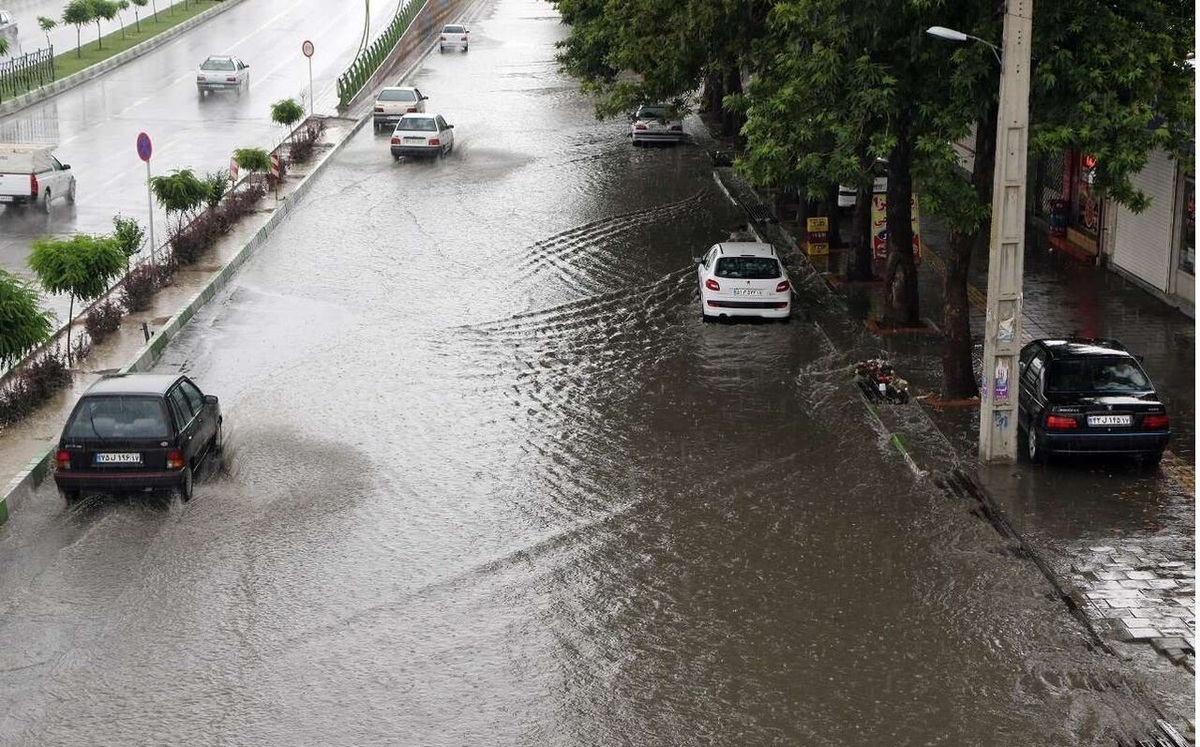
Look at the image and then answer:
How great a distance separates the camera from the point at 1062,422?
58.5 ft

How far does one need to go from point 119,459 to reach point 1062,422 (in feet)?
34.0

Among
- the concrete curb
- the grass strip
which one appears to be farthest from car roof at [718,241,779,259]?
the grass strip

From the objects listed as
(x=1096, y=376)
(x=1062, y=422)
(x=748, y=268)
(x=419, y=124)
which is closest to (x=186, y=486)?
(x=1062, y=422)

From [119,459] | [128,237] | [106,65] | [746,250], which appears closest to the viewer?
[119,459]

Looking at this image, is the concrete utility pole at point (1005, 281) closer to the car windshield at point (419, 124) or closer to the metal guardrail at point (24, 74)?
the car windshield at point (419, 124)

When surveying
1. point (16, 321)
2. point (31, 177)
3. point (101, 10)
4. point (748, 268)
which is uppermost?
point (101, 10)

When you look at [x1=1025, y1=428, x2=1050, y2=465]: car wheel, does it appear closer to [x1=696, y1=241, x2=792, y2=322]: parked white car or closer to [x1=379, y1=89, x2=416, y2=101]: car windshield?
[x1=696, y1=241, x2=792, y2=322]: parked white car

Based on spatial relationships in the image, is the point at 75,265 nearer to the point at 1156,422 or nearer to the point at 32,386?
the point at 32,386

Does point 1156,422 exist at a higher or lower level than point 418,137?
lower

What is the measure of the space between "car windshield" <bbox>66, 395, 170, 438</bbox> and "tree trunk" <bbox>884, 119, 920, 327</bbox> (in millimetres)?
11329

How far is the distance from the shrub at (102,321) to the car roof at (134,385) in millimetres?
6779

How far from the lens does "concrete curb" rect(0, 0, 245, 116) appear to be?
4978 centimetres

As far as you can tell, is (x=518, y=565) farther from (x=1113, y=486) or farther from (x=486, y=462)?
(x=1113, y=486)

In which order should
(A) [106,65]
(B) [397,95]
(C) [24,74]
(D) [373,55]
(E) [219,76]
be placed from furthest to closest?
1. (D) [373,55]
2. (A) [106,65]
3. (E) [219,76]
4. (C) [24,74]
5. (B) [397,95]
